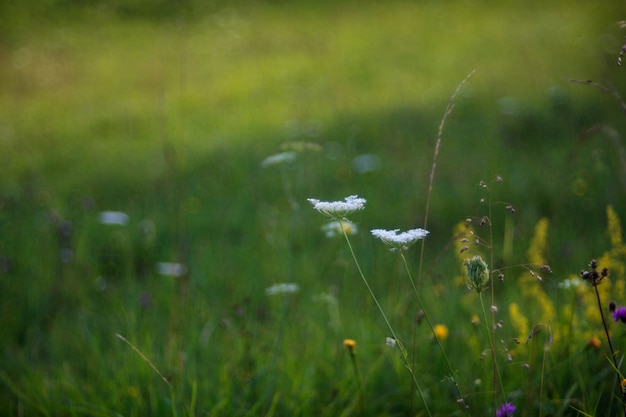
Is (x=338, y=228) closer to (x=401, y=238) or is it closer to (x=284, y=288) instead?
(x=284, y=288)

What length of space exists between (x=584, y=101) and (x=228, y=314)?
363 centimetres

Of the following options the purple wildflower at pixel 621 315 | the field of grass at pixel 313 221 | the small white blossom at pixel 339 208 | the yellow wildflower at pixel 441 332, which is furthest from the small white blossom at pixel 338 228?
the purple wildflower at pixel 621 315

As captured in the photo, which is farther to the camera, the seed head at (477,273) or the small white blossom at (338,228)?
the small white blossom at (338,228)

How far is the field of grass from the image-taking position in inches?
67.0

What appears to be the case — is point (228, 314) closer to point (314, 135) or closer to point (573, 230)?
point (573, 230)

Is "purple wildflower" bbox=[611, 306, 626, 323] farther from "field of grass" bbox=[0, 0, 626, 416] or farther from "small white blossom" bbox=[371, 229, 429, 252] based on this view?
"small white blossom" bbox=[371, 229, 429, 252]

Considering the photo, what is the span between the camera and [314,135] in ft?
14.6

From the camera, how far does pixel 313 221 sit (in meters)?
3.36

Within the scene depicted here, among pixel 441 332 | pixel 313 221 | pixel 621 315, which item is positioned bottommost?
pixel 313 221

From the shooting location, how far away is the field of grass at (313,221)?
67.0 inches

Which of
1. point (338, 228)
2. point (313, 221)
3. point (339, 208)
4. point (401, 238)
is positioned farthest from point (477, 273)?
point (313, 221)

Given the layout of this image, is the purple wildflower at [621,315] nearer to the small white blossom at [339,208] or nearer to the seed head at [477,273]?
the seed head at [477,273]

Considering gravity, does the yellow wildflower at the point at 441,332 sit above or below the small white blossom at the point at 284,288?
below

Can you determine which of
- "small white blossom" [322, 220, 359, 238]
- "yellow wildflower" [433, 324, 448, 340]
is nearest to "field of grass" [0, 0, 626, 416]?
"yellow wildflower" [433, 324, 448, 340]
